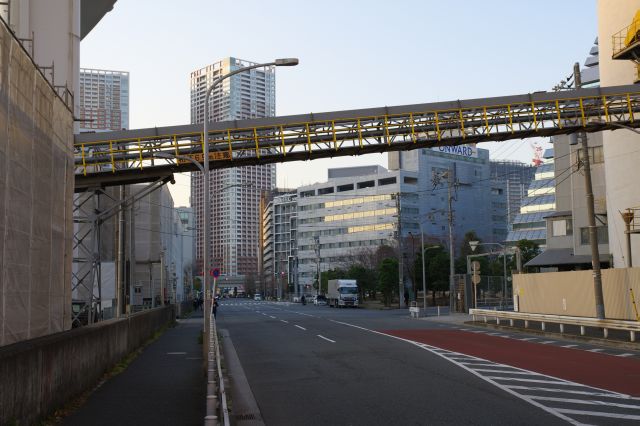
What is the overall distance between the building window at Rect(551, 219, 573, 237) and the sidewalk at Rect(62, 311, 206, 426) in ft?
170

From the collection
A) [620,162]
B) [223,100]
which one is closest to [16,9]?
[620,162]

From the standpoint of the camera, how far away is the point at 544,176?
127 meters

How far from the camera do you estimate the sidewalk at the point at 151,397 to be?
1062cm

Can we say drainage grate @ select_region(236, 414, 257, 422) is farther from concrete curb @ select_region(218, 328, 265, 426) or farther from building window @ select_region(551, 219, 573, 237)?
building window @ select_region(551, 219, 573, 237)

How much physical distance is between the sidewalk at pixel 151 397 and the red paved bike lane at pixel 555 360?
8.05m

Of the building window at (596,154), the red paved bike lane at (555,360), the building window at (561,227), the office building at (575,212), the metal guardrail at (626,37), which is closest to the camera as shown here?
the red paved bike lane at (555,360)

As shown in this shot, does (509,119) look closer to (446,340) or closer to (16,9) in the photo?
(446,340)

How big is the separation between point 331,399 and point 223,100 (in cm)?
17311

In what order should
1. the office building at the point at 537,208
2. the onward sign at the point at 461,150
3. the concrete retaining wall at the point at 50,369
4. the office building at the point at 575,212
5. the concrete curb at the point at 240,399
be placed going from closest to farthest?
the concrete retaining wall at the point at 50,369, the concrete curb at the point at 240,399, the office building at the point at 575,212, the office building at the point at 537,208, the onward sign at the point at 461,150

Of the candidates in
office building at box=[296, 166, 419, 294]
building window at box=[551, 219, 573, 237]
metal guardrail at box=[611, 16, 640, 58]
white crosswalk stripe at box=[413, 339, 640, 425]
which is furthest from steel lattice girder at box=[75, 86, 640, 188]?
office building at box=[296, 166, 419, 294]

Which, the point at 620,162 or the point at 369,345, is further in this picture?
the point at 620,162

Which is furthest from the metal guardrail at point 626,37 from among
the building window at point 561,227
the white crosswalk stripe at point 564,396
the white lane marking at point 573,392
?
the building window at point 561,227

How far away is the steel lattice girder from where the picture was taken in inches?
1045

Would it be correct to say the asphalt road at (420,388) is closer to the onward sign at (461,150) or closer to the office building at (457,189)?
the office building at (457,189)
